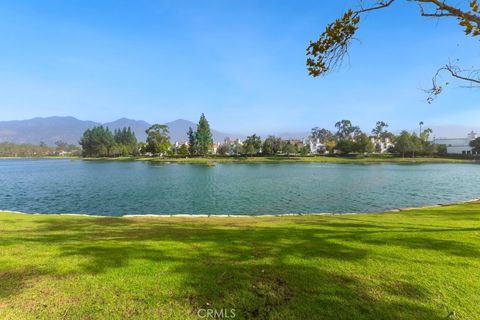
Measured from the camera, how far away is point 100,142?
17125cm

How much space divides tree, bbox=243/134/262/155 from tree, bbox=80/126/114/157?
79.6 meters

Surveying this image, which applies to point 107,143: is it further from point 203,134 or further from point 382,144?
point 382,144

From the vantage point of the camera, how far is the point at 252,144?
138 meters

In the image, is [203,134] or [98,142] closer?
[203,134]

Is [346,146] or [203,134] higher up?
[203,134]

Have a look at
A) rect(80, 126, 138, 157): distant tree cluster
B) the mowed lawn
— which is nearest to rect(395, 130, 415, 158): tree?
the mowed lawn

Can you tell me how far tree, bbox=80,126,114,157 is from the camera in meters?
170

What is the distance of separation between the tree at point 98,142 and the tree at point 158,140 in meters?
28.5

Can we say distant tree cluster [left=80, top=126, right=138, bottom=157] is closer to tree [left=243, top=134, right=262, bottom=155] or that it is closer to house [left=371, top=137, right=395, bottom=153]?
tree [left=243, top=134, right=262, bottom=155]

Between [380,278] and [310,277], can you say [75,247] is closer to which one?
[310,277]

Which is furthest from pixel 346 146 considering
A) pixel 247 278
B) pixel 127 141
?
pixel 247 278

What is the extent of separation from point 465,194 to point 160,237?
3718cm

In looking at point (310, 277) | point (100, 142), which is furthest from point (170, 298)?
point (100, 142)

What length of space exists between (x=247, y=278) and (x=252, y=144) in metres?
132
